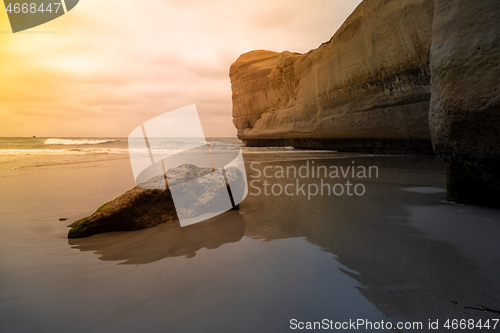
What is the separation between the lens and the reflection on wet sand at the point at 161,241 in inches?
88.4

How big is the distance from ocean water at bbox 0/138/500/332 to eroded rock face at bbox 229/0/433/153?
5.81 meters

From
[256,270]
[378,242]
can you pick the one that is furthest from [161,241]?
[378,242]

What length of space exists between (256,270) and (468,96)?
2.87 m

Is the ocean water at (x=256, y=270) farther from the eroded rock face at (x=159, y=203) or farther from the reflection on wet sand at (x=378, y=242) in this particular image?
the eroded rock face at (x=159, y=203)

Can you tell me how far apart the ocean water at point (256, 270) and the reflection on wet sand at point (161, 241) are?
0.03 ft

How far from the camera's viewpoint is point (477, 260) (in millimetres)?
1967

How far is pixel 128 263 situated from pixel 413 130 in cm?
885

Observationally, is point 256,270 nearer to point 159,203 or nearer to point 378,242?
point 378,242

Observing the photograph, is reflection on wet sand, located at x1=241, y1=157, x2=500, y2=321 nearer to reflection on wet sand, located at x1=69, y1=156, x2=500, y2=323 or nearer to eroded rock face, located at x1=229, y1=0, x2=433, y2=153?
reflection on wet sand, located at x1=69, y1=156, x2=500, y2=323

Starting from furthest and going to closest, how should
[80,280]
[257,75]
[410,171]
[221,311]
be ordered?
[257,75] < [410,171] < [80,280] < [221,311]

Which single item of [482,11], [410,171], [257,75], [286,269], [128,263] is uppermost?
[257,75]

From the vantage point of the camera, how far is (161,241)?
256 cm

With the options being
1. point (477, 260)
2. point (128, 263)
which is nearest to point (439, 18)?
point (477, 260)

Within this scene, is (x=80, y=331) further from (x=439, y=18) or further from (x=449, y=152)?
(x=439, y=18)
